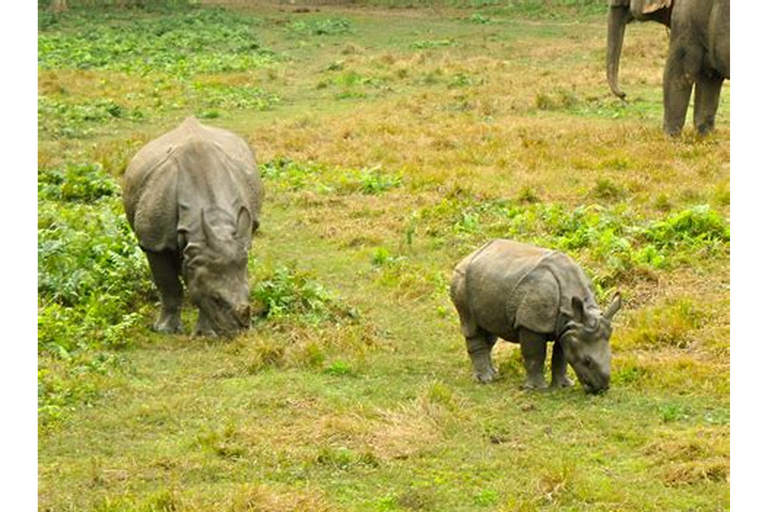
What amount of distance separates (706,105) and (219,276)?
1060 centimetres

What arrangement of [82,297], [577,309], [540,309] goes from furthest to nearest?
[82,297] < [540,309] < [577,309]

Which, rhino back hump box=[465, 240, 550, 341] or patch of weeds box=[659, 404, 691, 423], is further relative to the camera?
rhino back hump box=[465, 240, 550, 341]

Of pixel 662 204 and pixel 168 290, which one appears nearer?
pixel 168 290

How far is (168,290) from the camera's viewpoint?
10406 millimetres

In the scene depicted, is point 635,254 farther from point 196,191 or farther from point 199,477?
point 199,477

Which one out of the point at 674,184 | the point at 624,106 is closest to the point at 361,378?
the point at 674,184

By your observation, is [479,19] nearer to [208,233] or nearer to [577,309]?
[208,233]

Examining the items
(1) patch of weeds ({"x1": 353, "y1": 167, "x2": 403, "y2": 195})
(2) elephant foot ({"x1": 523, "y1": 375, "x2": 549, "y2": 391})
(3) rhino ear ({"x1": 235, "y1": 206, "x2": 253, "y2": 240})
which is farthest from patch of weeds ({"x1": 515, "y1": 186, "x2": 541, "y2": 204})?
(2) elephant foot ({"x1": 523, "y1": 375, "x2": 549, "y2": 391})

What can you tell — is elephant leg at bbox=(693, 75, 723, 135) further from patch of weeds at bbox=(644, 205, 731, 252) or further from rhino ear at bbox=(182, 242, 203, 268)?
rhino ear at bbox=(182, 242, 203, 268)

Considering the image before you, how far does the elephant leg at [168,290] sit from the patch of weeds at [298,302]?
2.41ft

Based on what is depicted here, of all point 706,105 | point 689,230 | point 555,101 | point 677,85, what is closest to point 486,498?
point 689,230

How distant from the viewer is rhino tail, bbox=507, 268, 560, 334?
8.20 m

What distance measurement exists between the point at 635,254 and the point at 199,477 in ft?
20.4

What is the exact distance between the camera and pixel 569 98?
23.0 meters
